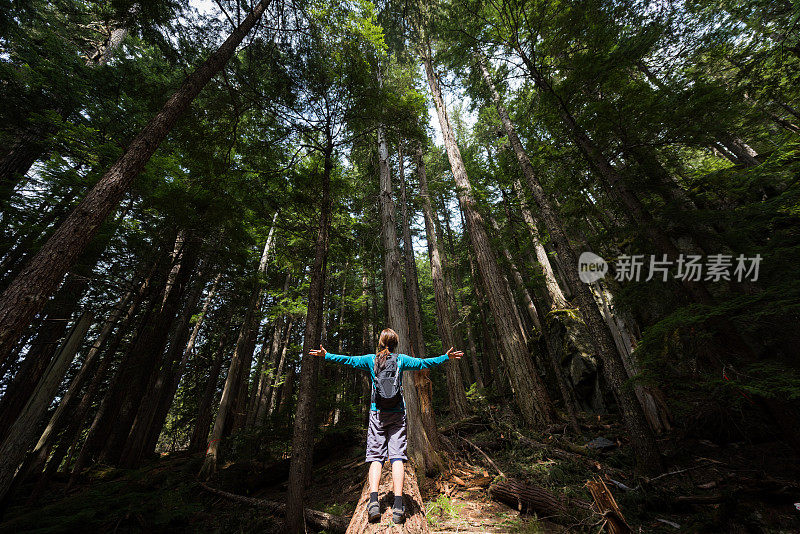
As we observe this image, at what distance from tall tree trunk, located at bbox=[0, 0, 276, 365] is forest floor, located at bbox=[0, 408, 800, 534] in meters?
2.58

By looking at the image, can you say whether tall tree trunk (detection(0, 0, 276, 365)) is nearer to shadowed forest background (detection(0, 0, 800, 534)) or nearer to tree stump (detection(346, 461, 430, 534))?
shadowed forest background (detection(0, 0, 800, 534))

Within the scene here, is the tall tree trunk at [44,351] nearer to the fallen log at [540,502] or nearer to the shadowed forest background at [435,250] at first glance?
the shadowed forest background at [435,250]

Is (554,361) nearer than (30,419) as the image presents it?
No

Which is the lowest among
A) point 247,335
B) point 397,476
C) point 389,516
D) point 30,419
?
point 389,516

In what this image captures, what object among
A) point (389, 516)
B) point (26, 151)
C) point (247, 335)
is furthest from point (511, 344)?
point (26, 151)

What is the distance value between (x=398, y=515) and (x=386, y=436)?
92 centimetres

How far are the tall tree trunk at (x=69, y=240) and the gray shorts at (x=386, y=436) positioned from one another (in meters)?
3.63

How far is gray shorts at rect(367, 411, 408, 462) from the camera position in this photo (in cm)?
347

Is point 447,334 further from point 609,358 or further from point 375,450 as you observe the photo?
point 375,450

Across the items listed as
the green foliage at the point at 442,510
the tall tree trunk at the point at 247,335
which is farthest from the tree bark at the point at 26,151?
the green foliage at the point at 442,510

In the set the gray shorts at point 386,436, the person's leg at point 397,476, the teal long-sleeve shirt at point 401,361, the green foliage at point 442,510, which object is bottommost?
the green foliage at point 442,510

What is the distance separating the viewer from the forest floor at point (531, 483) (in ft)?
10.8

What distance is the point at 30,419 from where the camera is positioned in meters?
6.22

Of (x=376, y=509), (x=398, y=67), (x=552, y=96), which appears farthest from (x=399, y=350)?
(x=398, y=67)
